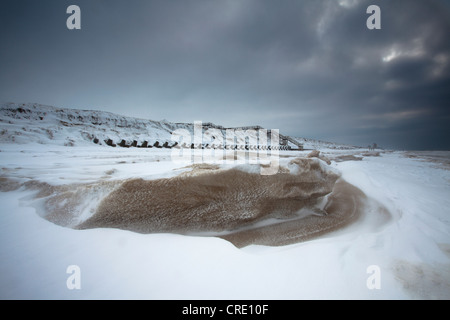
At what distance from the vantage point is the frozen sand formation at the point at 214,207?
1.49 metres

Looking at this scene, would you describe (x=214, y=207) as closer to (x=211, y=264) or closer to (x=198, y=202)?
(x=198, y=202)

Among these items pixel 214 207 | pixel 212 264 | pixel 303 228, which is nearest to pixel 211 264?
pixel 212 264

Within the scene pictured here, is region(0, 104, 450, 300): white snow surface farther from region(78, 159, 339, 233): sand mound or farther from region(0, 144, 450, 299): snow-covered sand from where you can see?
region(78, 159, 339, 233): sand mound

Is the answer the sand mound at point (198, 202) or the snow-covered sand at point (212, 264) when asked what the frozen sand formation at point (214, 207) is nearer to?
the sand mound at point (198, 202)

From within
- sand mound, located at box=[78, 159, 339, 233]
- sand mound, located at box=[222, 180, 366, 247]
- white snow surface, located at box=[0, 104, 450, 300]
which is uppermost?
sand mound, located at box=[78, 159, 339, 233]

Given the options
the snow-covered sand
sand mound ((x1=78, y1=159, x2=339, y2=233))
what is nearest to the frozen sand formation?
sand mound ((x1=78, y1=159, x2=339, y2=233))

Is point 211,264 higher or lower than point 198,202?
lower

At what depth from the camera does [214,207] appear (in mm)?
1631

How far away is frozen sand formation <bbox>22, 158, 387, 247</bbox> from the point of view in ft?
4.90

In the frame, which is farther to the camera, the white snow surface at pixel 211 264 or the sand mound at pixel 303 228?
the sand mound at pixel 303 228

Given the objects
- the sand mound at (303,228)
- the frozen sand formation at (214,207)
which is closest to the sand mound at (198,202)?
the frozen sand formation at (214,207)

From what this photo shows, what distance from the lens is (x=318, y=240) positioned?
1391mm
